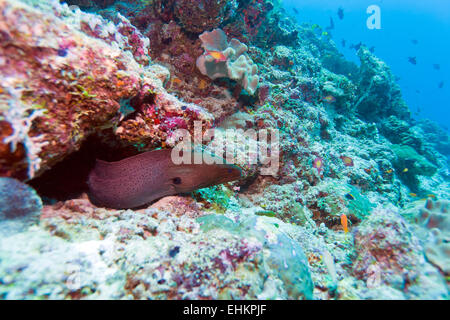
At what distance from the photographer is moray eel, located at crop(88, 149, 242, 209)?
7.58 feet

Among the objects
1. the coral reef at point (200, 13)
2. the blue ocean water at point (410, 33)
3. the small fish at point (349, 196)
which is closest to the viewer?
the small fish at point (349, 196)

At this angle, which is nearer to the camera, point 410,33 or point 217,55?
point 217,55

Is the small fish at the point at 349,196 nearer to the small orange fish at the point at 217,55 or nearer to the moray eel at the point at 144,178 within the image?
the moray eel at the point at 144,178

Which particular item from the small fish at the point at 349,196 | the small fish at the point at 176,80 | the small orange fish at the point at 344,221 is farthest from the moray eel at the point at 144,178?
the small fish at the point at 176,80

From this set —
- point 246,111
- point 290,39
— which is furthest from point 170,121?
point 290,39

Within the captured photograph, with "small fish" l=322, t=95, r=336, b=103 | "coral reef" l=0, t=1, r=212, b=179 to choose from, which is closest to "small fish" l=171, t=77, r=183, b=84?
"coral reef" l=0, t=1, r=212, b=179

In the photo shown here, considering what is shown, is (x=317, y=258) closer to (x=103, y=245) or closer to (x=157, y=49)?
(x=103, y=245)

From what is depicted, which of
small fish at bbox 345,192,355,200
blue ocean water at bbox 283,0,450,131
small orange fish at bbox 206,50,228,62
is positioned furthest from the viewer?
blue ocean water at bbox 283,0,450,131

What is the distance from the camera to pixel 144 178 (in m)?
2.38

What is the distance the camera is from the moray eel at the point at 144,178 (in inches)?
91.0

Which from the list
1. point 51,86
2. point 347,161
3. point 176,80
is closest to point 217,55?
point 176,80

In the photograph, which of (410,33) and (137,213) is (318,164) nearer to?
(137,213)

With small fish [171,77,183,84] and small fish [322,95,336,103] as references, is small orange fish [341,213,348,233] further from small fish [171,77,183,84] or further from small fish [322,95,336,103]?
small fish [322,95,336,103]
